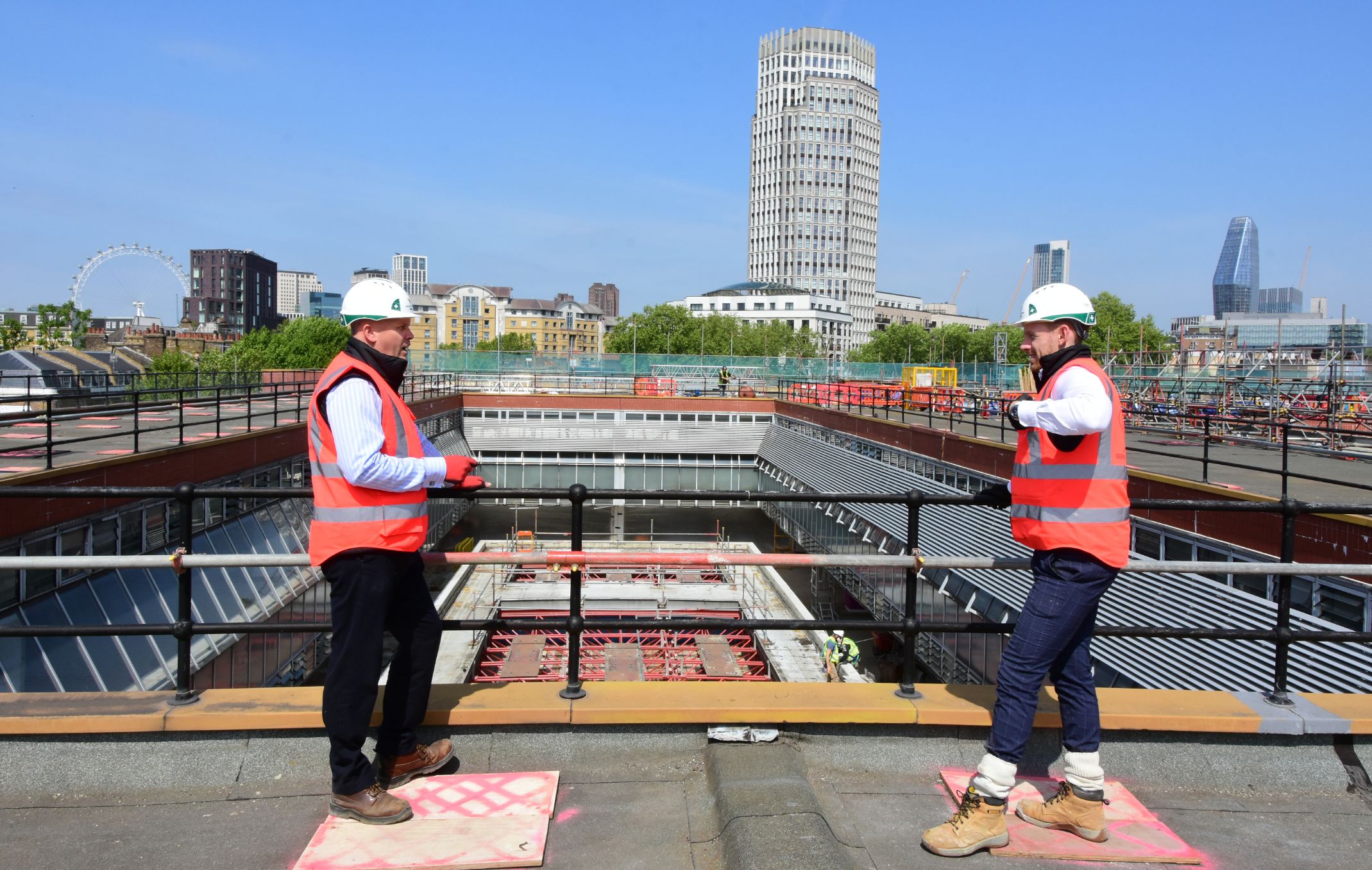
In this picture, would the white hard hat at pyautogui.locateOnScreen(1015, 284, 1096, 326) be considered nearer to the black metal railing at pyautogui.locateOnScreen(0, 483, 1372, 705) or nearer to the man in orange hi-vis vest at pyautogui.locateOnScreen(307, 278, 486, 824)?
the black metal railing at pyautogui.locateOnScreen(0, 483, 1372, 705)

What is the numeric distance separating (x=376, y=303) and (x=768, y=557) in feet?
6.75

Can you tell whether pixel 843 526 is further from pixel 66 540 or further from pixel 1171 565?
pixel 1171 565

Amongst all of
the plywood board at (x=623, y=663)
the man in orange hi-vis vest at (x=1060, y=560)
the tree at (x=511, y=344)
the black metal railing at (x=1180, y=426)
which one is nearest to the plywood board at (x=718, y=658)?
the plywood board at (x=623, y=663)

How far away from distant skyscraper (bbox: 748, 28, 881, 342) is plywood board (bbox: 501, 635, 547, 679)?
503 feet

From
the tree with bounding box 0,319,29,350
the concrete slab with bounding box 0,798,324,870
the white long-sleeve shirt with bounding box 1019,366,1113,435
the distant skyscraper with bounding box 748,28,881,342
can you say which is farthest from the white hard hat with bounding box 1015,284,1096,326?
the distant skyscraper with bounding box 748,28,881,342

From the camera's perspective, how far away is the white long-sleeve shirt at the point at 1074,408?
324 cm

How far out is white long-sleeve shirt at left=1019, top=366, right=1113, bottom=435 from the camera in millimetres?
3244

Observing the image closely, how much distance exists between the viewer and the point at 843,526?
3103 cm

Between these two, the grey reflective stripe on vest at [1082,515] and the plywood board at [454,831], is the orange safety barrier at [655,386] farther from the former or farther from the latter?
the grey reflective stripe on vest at [1082,515]

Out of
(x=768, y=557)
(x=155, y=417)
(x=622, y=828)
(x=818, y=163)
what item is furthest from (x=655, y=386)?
(x=818, y=163)

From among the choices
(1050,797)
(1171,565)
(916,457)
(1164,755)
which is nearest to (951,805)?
(1050,797)

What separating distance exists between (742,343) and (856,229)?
6865 cm

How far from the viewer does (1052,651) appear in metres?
3.47

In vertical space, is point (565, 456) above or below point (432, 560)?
below
